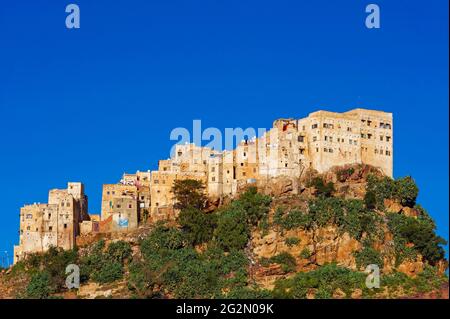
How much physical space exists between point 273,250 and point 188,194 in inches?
447

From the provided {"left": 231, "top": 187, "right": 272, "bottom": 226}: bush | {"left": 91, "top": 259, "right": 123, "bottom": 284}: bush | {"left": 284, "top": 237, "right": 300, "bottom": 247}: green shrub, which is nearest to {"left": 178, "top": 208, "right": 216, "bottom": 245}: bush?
{"left": 231, "top": 187, "right": 272, "bottom": 226}: bush

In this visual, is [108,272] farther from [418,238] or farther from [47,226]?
[418,238]

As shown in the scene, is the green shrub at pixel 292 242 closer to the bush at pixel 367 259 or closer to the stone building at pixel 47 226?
the bush at pixel 367 259

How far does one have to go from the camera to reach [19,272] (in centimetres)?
12625

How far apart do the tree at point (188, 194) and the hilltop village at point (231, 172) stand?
6.78ft

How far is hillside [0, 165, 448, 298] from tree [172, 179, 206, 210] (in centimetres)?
10

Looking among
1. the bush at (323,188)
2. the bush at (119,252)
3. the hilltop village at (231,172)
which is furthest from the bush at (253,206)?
the bush at (119,252)

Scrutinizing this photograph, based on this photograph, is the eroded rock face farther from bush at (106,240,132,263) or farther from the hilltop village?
bush at (106,240,132,263)

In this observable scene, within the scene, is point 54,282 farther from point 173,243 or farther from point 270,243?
point 270,243

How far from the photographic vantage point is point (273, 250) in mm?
122500

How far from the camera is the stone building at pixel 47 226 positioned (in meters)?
127
